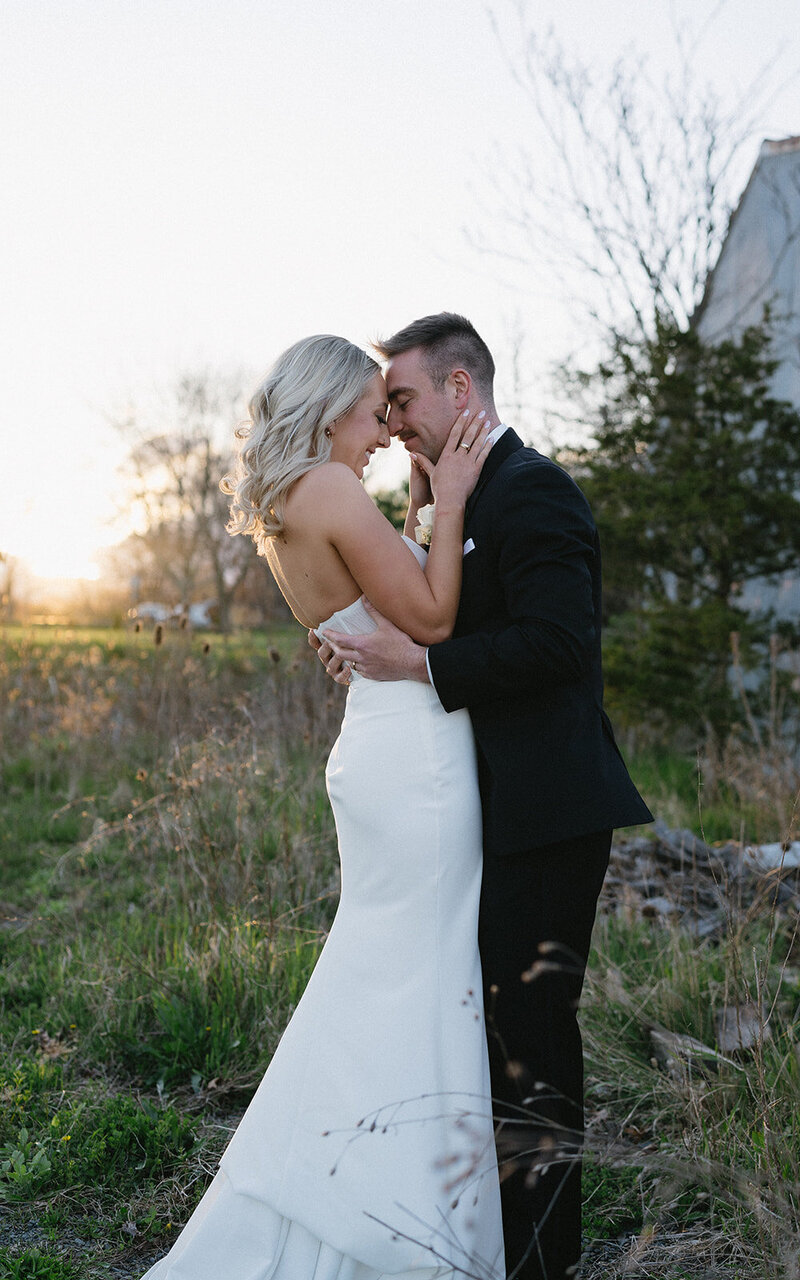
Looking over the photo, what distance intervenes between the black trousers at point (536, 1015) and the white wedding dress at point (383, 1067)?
5cm

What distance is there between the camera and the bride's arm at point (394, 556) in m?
2.70

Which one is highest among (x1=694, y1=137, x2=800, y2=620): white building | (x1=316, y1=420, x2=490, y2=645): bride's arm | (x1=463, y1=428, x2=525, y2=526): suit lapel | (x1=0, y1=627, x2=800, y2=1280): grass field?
(x1=694, y1=137, x2=800, y2=620): white building

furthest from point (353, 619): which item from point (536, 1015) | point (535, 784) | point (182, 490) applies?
point (182, 490)

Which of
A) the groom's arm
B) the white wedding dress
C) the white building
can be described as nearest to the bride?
the white wedding dress

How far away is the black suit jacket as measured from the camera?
2.56m

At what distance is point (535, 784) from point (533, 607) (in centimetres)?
46

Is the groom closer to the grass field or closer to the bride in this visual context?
the bride

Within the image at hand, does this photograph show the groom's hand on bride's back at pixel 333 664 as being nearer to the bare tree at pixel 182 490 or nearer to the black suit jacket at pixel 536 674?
the black suit jacket at pixel 536 674

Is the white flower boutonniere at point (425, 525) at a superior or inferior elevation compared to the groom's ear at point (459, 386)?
inferior

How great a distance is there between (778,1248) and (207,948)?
2.97 meters

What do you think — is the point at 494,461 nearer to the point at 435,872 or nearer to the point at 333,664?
the point at 333,664

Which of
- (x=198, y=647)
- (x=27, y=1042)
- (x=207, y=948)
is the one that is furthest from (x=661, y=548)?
(x=27, y=1042)

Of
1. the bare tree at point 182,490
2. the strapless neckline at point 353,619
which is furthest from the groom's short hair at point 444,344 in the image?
the bare tree at point 182,490

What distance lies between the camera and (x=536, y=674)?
8.41 ft
